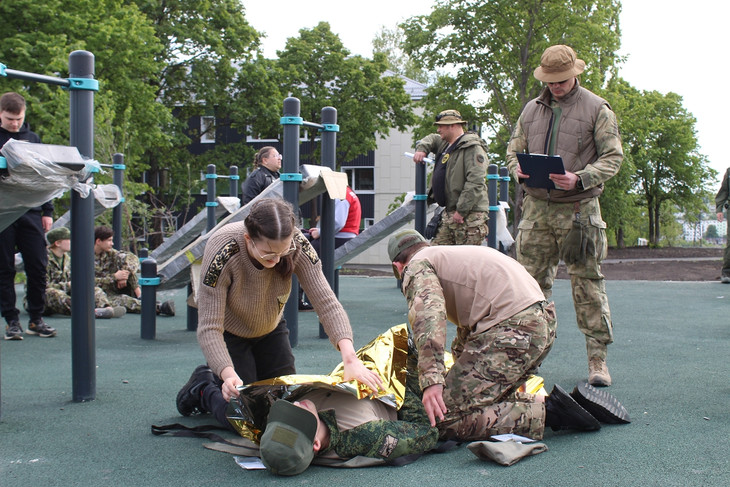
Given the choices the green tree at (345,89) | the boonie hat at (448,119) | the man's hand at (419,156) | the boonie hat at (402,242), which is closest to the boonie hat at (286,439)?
the boonie hat at (402,242)

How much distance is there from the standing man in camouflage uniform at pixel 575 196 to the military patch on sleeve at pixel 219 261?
6.57ft

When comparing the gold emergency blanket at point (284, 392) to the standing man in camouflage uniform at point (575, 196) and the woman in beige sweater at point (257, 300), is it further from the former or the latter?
the standing man in camouflage uniform at point (575, 196)

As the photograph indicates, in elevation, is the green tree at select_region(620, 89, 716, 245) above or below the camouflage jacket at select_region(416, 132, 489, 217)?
above

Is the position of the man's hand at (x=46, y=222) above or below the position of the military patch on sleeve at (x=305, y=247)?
above

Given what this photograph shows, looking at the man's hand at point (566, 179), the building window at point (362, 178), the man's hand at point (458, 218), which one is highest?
the building window at point (362, 178)

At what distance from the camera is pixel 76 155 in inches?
150

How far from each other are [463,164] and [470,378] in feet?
13.1

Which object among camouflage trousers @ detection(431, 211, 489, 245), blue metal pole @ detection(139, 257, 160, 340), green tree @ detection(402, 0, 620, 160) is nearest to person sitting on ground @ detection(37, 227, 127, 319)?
blue metal pole @ detection(139, 257, 160, 340)

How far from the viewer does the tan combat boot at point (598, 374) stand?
14.4ft

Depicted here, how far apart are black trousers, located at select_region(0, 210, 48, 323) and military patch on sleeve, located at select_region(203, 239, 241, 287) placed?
3566mm

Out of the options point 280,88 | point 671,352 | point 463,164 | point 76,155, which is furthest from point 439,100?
point 76,155

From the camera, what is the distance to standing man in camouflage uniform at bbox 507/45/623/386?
4418 millimetres

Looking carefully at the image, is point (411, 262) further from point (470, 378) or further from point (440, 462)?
point (440, 462)

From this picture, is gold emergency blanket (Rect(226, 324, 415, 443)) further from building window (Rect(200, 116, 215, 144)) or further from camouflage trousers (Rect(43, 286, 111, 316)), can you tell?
building window (Rect(200, 116, 215, 144))
